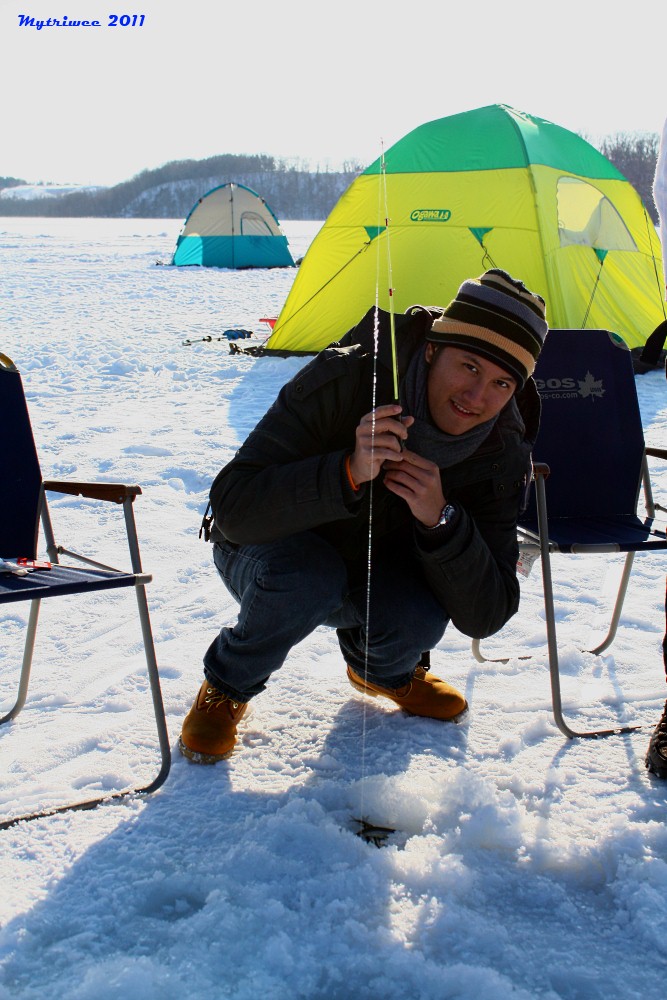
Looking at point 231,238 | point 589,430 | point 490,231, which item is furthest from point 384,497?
point 231,238

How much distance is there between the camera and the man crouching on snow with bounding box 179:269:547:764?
6.96 ft

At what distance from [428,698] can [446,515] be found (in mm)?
757

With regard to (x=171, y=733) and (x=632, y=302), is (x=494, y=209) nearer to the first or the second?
(x=632, y=302)

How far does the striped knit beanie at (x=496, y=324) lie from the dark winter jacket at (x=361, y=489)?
0.45 feet

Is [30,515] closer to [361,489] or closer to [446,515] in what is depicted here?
[361,489]

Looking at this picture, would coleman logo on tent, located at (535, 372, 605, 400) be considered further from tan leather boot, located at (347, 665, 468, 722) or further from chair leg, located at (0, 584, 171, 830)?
chair leg, located at (0, 584, 171, 830)

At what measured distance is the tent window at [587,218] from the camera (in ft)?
25.5

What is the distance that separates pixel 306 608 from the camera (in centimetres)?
224

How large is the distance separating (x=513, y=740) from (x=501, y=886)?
2.09ft

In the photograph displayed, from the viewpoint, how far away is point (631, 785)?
2.32m

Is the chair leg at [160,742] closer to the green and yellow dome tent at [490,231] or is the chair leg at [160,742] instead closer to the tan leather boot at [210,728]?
the tan leather boot at [210,728]

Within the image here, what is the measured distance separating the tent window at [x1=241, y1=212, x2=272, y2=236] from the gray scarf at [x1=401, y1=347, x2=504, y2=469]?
63.8 ft

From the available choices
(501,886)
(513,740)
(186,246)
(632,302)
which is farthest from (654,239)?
(186,246)

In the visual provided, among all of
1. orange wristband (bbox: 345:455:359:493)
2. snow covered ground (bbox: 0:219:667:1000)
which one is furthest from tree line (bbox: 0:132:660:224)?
orange wristband (bbox: 345:455:359:493)
